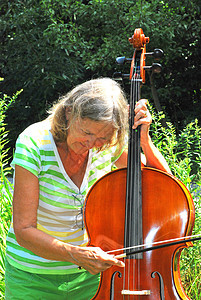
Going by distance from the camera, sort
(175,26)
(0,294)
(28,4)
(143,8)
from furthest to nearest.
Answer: (28,4) → (175,26) → (143,8) → (0,294)

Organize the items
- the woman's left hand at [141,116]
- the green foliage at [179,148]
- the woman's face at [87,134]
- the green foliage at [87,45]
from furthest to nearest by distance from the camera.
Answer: the green foliage at [87,45], the green foliage at [179,148], the woman's left hand at [141,116], the woman's face at [87,134]

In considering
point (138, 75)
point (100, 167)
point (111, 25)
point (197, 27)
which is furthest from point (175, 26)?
point (100, 167)

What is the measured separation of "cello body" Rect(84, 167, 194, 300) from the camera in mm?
1513

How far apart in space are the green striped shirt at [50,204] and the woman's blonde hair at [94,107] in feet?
0.19

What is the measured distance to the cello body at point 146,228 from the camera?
1.51m

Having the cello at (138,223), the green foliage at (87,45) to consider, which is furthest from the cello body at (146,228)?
the green foliage at (87,45)

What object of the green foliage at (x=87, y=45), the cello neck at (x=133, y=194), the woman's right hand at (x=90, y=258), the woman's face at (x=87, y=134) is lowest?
the woman's right hand at (x=90, y=258)

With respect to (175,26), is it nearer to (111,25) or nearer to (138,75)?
(111,25)

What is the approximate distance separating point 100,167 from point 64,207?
247 millimetres

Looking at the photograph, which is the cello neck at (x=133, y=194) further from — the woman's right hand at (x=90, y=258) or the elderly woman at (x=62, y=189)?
the woman's right hand at (x=90, y=258)

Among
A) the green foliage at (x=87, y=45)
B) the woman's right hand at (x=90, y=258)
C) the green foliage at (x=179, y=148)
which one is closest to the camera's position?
the woman's right hand at (x=90, y=258)

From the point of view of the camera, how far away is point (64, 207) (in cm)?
150

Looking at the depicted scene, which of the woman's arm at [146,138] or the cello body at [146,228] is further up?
the woman's arm at [146,138]

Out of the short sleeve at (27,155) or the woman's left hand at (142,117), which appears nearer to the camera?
the short sleeve at (27,155)
